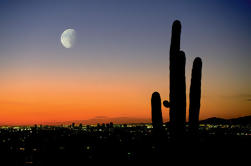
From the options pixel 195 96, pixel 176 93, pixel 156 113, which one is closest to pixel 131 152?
pixel 156 113

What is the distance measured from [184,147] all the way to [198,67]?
13.4 ft

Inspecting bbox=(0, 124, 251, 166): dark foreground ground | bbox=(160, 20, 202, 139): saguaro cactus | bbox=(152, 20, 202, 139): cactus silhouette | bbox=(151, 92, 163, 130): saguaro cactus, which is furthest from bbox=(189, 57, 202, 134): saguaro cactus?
bbox=(151, 92, 163, 130): saguaro cactus

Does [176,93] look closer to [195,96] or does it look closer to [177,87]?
[177,87]

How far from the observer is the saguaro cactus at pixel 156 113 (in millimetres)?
16297

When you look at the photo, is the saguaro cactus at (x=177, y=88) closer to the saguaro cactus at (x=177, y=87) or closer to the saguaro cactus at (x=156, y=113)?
the saguaro cactus at (x=177, y=87)

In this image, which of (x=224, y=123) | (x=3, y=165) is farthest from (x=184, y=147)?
(x=224, y=123)

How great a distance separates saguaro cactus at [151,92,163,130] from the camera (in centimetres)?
1630

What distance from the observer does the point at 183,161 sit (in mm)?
15281

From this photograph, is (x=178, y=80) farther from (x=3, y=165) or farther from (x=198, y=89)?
(x=3, y=165)

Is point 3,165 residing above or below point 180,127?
→ below

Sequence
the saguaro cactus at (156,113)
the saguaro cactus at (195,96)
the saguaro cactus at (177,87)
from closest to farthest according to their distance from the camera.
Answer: the saguaro cactus at (177,87), the saguaro cactus at (156,113), the saguaro cactus at (195,96)

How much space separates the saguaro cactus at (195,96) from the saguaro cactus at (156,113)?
1588 mm

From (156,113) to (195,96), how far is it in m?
2.16

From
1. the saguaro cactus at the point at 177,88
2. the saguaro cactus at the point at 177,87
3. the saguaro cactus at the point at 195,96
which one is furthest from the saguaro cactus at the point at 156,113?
the saguaro cactus at the point at 195,96
